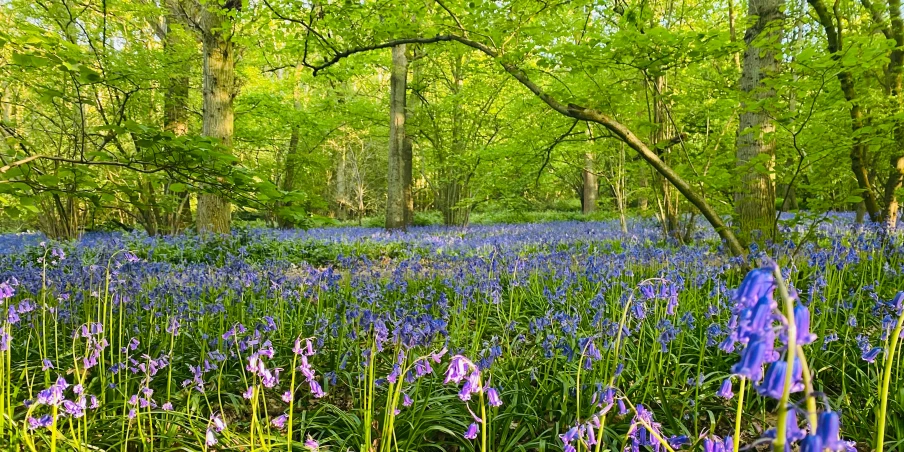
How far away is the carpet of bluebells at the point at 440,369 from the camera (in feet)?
5.56

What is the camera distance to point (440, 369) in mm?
3338

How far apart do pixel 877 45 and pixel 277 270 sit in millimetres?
5733

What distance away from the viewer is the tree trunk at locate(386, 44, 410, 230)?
1293 cm

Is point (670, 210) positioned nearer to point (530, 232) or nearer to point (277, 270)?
point (530, 232)

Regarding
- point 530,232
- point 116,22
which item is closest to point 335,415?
point 530,232

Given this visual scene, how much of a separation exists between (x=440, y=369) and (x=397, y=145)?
10.2m

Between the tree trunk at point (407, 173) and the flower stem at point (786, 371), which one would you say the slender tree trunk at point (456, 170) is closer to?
the tree trunk at point (407, 173)

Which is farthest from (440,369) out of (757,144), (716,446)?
(757,144)

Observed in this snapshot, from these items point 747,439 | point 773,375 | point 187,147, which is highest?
point 187,147

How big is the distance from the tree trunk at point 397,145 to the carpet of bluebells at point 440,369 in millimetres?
7652

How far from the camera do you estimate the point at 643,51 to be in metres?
4.52

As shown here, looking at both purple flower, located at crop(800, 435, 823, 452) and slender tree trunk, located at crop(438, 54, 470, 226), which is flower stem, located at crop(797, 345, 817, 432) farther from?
slender tree trunk, located at crop(438, 54, 470, 226)

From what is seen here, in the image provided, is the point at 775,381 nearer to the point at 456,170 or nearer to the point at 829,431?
the point at 829,431

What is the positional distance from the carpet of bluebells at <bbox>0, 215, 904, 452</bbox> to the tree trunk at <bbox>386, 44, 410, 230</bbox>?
25.1 ft
